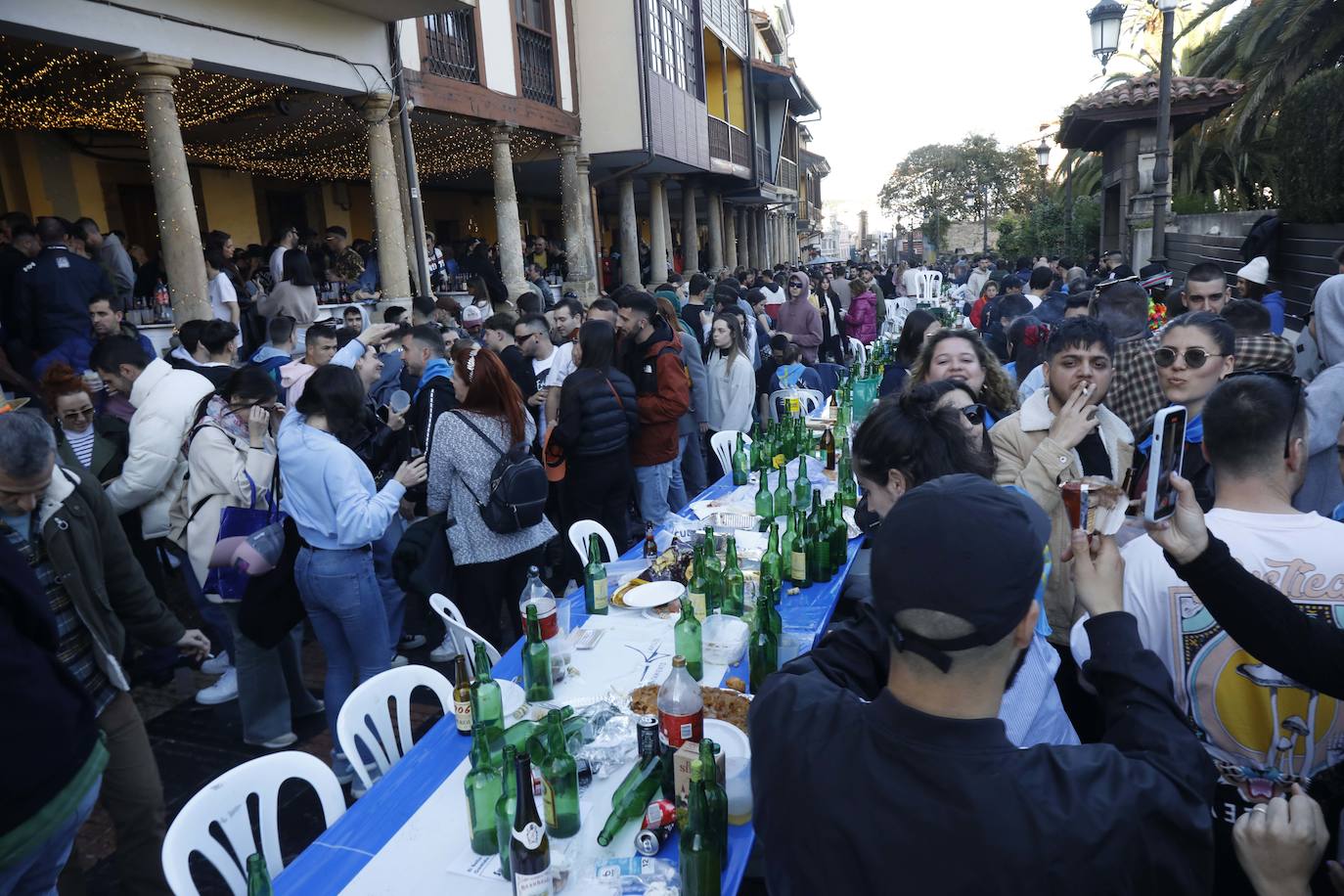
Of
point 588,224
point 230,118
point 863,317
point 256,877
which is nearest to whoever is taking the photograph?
point 256,877

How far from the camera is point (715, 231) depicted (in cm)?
2455

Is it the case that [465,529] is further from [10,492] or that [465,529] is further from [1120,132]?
[1120,132]

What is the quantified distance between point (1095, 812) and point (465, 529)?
359cm

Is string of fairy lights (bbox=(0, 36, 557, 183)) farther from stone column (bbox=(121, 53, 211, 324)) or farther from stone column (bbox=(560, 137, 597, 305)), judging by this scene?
stone column (bbox=(121, 53, 211, 324))

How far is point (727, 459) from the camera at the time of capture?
271 inches

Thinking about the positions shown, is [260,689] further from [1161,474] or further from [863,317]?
[863,317]

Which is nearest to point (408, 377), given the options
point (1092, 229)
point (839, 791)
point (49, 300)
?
point (49, 300)

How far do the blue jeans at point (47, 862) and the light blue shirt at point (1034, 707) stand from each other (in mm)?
2648

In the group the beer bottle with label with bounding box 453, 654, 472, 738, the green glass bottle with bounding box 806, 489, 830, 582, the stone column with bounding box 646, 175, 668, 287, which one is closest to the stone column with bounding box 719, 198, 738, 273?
the stone column with bounding box 646, 175, 668, 287

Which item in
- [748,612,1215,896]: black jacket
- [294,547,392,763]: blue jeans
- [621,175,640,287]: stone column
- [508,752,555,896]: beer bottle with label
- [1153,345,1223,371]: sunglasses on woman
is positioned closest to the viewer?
[748,612,1215,896]: black jacket

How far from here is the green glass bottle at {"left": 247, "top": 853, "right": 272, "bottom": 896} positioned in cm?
175

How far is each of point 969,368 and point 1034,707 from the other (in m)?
2.57

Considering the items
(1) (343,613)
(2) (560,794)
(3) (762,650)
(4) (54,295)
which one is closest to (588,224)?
(4) (54,295)

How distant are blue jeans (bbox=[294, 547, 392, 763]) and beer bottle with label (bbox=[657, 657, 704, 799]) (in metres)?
1.95
